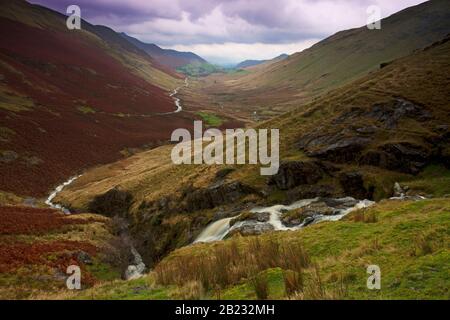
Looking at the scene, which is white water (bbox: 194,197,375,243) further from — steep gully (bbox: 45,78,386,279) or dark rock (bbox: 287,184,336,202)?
dark rock (bbox: 287,184,336,202)

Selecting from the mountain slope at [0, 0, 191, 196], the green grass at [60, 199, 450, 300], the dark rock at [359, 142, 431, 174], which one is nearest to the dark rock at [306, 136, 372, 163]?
the dark rock at [359, 142, 431, 174]

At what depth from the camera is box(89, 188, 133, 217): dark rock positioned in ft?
197

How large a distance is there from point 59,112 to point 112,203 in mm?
53931

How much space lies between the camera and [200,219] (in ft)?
150

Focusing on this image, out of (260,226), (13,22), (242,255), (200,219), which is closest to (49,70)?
(13,22)

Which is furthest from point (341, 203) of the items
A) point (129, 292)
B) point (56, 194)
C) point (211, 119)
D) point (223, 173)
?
point (211, 119)

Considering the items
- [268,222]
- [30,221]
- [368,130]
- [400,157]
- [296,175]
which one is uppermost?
[368,130]

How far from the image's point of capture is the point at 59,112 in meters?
105

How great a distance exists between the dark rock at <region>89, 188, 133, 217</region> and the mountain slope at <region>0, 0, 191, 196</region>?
44.3ft

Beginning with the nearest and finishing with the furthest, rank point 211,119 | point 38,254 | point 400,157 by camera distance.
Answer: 1. point 38,254
2. point 400,157
3. point 211,119

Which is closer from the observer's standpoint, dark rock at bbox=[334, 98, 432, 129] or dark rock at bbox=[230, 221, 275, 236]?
dark rock at bbox=[230, 221, 275, 236]

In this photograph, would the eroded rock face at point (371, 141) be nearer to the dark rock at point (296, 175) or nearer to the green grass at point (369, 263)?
the dark rock at point (296, 175)

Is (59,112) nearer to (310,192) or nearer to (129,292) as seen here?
(310,192)
